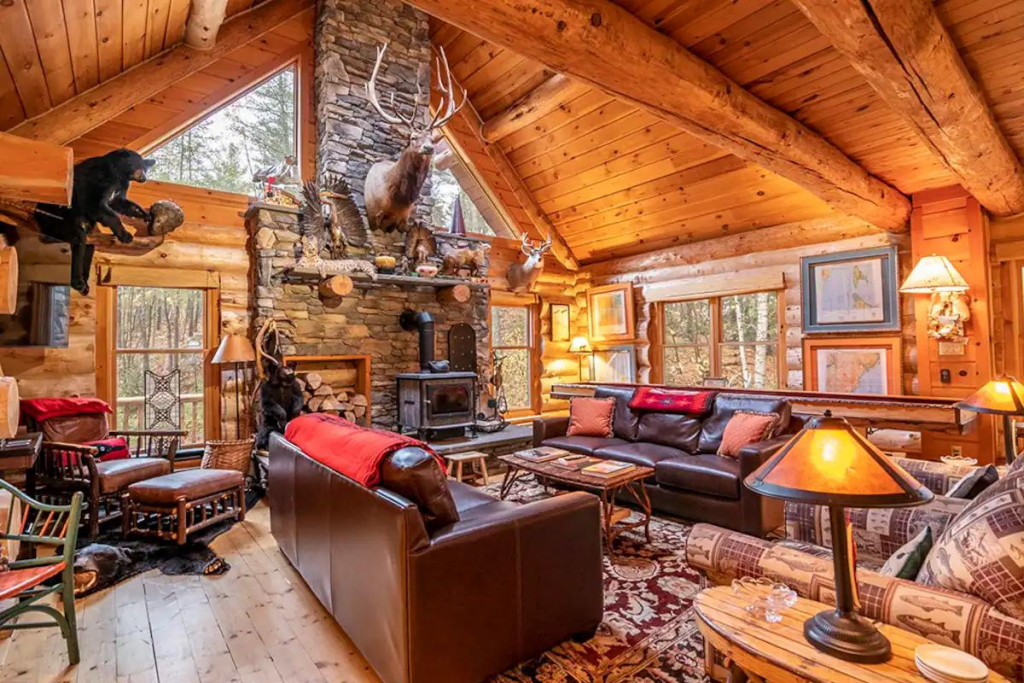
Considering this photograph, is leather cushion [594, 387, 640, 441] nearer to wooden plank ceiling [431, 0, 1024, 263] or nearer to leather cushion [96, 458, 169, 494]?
wooden plank ceiling [431, 0, 1024, 263]

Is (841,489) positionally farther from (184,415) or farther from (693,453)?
(184,415)

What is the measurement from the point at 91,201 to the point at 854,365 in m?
6.93

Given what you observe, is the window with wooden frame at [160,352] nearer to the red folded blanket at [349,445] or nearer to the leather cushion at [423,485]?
the red folded blanket at [349,445]

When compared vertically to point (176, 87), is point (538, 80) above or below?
above

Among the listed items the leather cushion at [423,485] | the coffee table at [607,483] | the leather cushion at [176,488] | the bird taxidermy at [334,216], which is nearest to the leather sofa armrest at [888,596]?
the leather cushion at [423,485]

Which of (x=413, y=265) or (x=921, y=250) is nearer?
(x=921, y=250)

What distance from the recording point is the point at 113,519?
3.82m

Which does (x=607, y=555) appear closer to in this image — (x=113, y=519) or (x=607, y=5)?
(x=607, y=5)

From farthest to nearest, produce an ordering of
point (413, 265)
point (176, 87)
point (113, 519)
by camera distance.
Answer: point (413, 265)
point (176, 87)
point (113, 519)

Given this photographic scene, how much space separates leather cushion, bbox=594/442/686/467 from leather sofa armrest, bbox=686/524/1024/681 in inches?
81.2

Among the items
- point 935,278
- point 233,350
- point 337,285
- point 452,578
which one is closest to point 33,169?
point 452,578

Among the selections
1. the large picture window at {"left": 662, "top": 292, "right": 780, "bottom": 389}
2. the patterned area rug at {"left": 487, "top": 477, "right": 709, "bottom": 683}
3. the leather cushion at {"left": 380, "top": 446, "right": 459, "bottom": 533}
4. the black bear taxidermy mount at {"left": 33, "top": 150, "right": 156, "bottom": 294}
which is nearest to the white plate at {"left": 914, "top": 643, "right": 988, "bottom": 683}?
the patterned area rug at {"left": 487, "top": 477, "right": 709, "bottom": 683}

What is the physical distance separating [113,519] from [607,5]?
182 inches

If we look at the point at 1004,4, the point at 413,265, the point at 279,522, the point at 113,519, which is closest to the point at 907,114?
the point at 1004,4
